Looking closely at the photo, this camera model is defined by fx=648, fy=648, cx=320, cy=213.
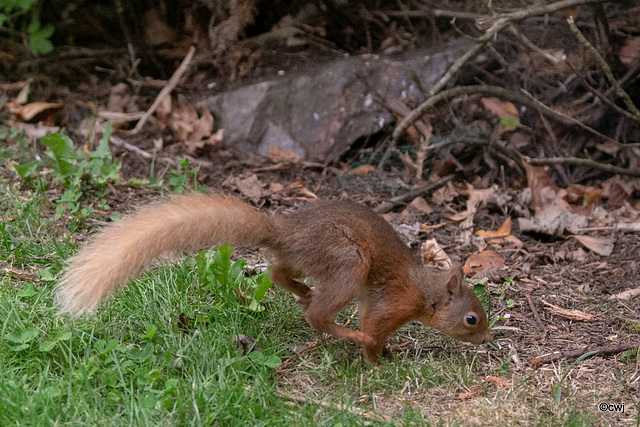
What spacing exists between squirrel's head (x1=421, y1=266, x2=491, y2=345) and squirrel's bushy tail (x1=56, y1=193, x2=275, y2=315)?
3.28 feet

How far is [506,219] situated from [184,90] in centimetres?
392

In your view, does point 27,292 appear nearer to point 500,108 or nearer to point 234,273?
point 234,273

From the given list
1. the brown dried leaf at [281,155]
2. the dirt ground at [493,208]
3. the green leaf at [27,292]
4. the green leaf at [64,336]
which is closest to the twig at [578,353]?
the dirt ground at [493,208]

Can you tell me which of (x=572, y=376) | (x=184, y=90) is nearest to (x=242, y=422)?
(x=572, y=376)

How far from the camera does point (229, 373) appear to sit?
3.09 metres

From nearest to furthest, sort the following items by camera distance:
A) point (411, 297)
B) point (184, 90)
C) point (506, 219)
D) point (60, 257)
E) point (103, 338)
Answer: point (103, 338)
point (411, 297)
point (60, 257)
point (506, 219)
point (184, 90)

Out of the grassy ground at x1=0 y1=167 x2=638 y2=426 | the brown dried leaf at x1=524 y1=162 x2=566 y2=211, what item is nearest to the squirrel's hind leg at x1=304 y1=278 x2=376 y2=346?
the grassy ground at x1=0 y1=167 x2=638 y2=426

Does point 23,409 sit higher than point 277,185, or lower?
higher

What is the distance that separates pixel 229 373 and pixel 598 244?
123 inches

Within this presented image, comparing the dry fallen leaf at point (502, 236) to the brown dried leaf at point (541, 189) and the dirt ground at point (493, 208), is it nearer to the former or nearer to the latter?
the dirt ground at point (493, 208)

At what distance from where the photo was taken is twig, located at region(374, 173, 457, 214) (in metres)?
5.36

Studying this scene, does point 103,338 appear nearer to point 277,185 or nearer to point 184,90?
point 277,185

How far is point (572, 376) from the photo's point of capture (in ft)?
11.1

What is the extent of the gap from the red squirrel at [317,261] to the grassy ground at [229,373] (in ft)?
0.70
